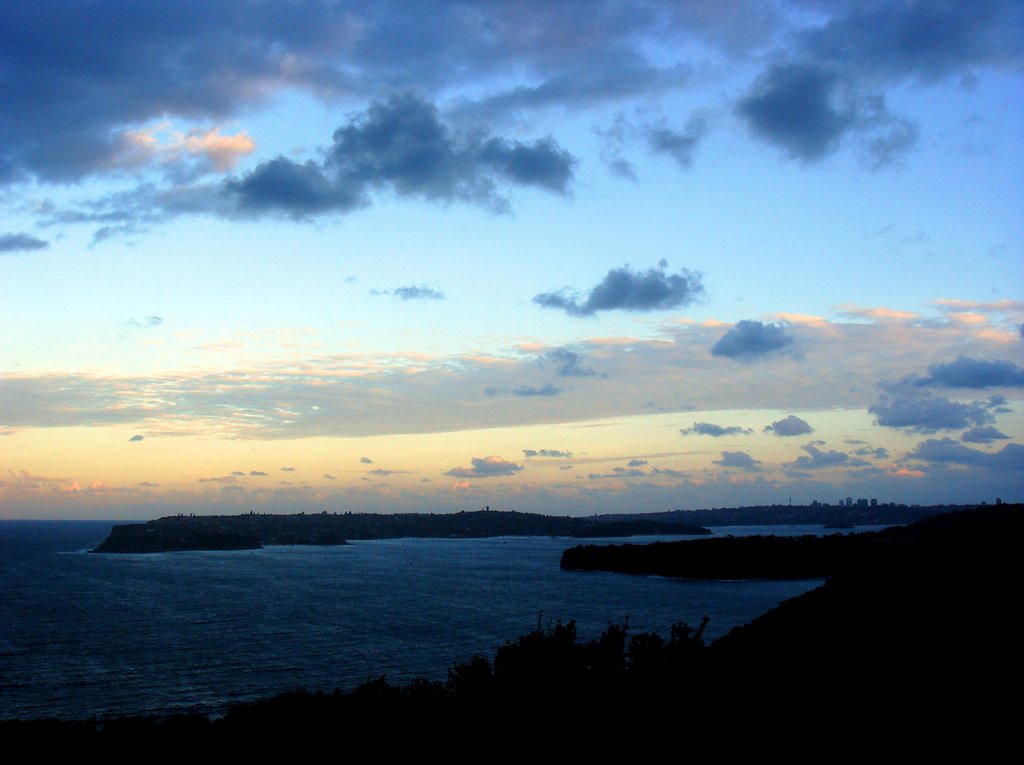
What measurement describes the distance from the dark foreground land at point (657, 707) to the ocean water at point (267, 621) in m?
19.5

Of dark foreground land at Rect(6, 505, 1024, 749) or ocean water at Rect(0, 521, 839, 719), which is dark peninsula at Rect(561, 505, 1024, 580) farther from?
dark foreground land at Rect(6, 505, 1024, 749)

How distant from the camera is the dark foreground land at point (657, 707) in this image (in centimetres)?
2433

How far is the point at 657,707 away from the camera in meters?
25.2

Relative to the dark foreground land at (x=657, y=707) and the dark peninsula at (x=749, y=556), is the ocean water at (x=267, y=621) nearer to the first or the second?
the dark peninsula at (x=749, y=556)

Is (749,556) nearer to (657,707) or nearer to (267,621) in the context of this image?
(267,621)

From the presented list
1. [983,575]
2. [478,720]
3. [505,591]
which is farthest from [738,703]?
[505,591]

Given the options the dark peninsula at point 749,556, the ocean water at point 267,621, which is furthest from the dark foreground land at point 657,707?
the dark peninsula at point 749,556

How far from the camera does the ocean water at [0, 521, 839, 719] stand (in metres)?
52.2

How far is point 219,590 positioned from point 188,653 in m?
53.7

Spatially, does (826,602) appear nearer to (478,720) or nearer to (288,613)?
(478,720)

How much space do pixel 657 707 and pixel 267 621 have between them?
64849 mm

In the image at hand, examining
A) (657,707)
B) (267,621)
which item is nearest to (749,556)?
(267,621)

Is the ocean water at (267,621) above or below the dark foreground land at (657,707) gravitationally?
below

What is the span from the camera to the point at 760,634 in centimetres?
4909
